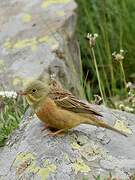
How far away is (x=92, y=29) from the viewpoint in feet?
31.7

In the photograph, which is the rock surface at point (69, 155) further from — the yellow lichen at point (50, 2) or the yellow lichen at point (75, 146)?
the yellow lichen at point (50, 2)

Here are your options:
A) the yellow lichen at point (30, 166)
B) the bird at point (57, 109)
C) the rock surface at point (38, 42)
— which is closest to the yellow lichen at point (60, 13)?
the rock surface at point (38, 42)

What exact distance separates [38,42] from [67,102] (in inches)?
126

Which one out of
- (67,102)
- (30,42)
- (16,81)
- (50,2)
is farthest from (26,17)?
(67,102)

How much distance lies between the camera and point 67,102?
224 inches

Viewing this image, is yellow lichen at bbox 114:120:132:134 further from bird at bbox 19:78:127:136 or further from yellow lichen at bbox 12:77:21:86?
yellow lichen at bbox 12:77:21:86

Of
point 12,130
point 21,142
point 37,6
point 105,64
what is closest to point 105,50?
point 105,64

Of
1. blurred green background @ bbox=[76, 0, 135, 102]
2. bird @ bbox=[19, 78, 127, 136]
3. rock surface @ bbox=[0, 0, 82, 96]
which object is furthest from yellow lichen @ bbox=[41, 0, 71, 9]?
bird @ bbox=[19, 78, 127, 136]

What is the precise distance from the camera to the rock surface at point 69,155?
17.6ft

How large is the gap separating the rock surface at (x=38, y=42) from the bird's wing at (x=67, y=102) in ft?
7.46

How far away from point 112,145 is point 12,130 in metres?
1.29

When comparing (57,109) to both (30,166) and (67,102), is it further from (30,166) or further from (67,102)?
(30,166)

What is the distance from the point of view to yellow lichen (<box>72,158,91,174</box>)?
17.6ft

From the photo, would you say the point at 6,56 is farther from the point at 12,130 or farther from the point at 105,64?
the point at 12,130
